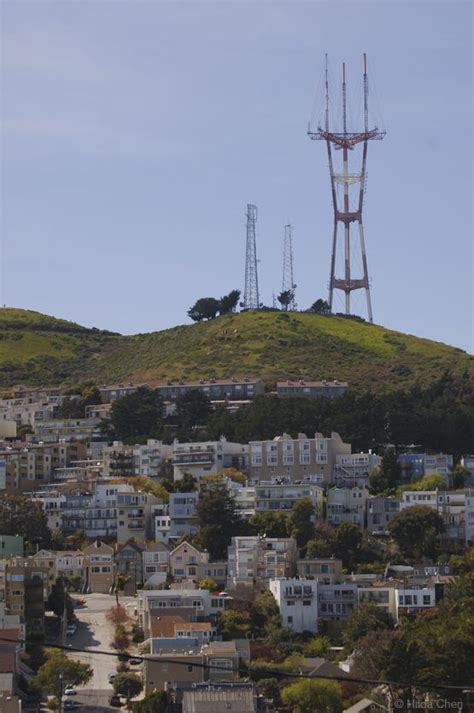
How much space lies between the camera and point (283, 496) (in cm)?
9012

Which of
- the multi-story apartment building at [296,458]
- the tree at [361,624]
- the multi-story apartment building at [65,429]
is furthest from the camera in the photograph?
the multi-story apartment building at [65,429]

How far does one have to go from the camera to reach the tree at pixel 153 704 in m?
63.6

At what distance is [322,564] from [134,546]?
29.7 ft

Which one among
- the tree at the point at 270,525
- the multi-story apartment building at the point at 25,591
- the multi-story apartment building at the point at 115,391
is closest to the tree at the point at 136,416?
the multi-story apartment building at the point at 115,391

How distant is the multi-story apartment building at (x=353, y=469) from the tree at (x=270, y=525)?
272 inches

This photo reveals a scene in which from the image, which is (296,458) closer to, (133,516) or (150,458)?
(133,516)

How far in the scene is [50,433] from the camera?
10956 cm

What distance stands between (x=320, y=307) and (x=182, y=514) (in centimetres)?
5054

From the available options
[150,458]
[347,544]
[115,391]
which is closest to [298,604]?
[347,544]

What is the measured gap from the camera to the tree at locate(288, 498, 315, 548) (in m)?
85.7

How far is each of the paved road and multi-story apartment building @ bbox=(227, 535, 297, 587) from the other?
419 cm

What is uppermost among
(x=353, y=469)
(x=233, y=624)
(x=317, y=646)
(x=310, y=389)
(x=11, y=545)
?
(x=310, y=389)

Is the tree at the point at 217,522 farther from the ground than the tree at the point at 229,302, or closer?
closer

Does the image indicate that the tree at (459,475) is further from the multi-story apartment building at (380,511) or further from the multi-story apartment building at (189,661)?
the multi-story apartment building at (189,661)
